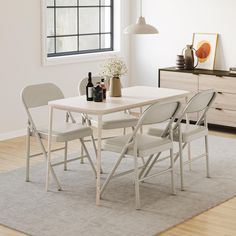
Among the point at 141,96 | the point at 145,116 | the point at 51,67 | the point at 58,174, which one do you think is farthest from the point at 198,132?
the point at 51,67

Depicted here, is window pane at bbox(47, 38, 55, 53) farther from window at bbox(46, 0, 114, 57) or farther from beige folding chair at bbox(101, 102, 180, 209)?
beige folding chair at bbox(101, 102, 180, 209)

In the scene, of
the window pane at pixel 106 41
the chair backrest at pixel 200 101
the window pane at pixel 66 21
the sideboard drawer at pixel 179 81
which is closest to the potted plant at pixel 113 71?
the chair backrest at pixel 200 101

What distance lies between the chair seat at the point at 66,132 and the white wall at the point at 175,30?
3184mm

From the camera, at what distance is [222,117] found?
7.72 metres

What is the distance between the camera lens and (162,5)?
28.3 ft

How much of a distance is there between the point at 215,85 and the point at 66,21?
7.02 ft

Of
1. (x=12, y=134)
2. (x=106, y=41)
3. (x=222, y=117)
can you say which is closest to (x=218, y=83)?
(x=222, y=117)

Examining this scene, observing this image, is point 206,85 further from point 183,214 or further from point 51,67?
point 183,214

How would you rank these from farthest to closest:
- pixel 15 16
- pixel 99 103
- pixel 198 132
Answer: pixel 15 16
pixel 198 132
pixel 99 103

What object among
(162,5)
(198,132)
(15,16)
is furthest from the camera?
(162,5)

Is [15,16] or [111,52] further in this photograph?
[111,52]

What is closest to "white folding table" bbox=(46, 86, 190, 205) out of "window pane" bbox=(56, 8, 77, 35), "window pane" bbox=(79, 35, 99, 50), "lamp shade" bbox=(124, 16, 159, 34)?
"lamp shade" bbox=(124, 16, 159, 34)

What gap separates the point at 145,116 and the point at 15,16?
3021mm

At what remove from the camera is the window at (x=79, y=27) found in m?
8.07
